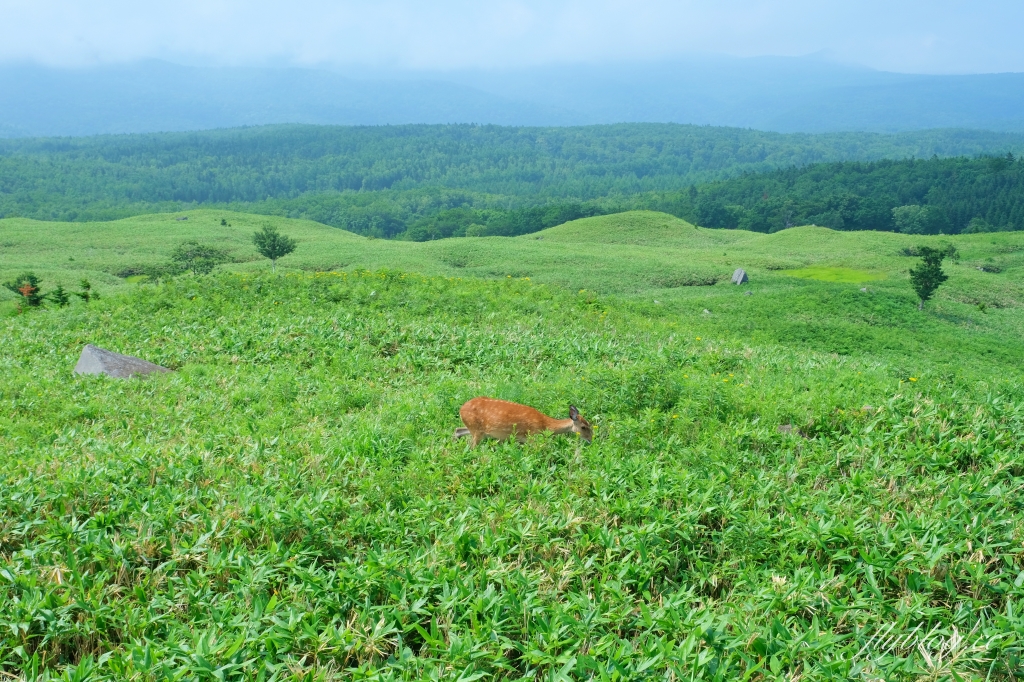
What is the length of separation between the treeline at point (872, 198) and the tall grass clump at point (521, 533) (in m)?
110

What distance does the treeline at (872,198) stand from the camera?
10521cm

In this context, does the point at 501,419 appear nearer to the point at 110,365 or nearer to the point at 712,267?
the point at 110,365

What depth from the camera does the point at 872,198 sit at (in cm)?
12056

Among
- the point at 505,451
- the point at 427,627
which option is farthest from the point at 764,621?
the point at 505,451

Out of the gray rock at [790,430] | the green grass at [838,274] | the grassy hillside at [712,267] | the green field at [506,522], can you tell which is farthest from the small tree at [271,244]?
the gray rock at [790,430]

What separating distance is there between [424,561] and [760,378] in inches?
273

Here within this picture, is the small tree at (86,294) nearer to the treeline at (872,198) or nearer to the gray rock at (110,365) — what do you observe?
the gray rock at (110,365)

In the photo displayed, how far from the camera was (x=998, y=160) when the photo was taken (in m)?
125

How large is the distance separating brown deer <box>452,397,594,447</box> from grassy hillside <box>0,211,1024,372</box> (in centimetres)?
1175

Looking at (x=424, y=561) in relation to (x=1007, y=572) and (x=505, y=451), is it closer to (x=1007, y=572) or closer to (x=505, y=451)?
(x=505, y=451)

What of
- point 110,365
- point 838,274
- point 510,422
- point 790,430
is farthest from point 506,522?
point 838,274

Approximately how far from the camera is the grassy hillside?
24391 millimetres

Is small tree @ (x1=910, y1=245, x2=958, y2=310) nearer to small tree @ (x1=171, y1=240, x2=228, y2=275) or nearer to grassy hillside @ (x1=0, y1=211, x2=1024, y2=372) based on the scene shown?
grassy hillside @ (x1=0, y1=211, x2=1024, y2=372)

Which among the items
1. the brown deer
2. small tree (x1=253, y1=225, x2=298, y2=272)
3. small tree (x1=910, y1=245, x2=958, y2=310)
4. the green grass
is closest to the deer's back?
the brown deer
